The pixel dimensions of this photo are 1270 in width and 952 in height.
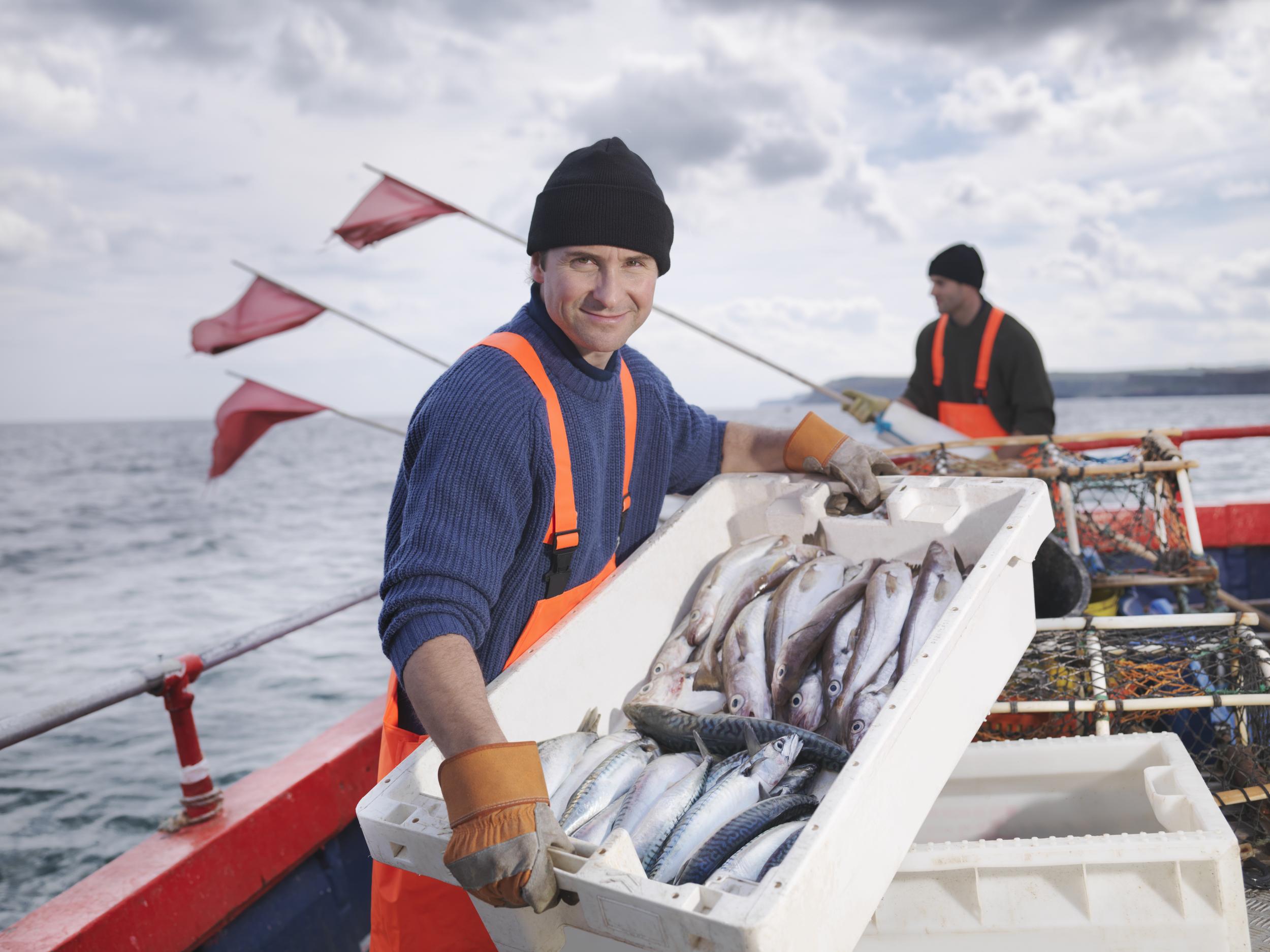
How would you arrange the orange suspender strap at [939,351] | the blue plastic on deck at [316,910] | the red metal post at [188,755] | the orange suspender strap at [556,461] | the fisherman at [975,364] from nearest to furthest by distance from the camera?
the orange suspender strap at [556,461], the red metal post at [188,755], the blue plastic on deck at [316,910], the fisherman at [975,364], the orange suspender strap at [939,351]

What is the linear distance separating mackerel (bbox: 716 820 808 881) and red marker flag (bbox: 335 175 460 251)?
6.73m

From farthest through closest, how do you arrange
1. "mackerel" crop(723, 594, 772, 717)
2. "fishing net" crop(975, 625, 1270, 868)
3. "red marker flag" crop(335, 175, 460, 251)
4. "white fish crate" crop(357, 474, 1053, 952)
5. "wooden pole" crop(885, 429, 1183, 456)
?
"red marker flag" crop(335, 175, 460, 251), "wooden pole" crop(885, 429, 1183, 456), "fishing net" crop(975, 625, 1270, 868), "mackerel" crop(723, 594, 772, 717), "white fish crate" crop(357, 474, 1053, 952)

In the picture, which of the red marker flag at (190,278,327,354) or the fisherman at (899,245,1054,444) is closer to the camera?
the fisherman at (899,245,1054,444)

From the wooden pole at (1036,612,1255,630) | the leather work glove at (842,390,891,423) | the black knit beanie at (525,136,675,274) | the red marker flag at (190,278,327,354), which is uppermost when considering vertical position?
the red marker flag at (190,278,327,354)

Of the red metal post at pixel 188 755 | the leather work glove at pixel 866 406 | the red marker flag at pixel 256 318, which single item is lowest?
the red metal post at pixel 188 755

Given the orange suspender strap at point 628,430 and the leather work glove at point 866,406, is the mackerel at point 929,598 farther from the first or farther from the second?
the leather work glove at point 866,406

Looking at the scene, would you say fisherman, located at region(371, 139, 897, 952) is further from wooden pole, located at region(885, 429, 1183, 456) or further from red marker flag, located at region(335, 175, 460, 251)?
red marker flag, located at region(335, 175, 460, 251)

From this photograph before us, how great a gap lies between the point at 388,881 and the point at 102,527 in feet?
102

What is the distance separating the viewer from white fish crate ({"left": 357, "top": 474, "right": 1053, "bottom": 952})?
1377 mm

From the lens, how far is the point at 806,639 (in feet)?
8.29

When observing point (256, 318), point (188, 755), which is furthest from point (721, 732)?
point (256, 318)

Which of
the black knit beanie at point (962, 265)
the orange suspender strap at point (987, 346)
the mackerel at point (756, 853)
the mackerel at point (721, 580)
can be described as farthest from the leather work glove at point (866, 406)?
the mackerel at point (756, 853)

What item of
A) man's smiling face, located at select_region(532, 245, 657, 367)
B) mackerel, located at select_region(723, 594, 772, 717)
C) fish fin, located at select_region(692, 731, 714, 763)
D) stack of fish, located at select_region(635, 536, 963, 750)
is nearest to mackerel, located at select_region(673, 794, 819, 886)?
fish fin, located at select_region(692, 731, 714, 763)

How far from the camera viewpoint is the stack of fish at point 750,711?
5.84 ft
